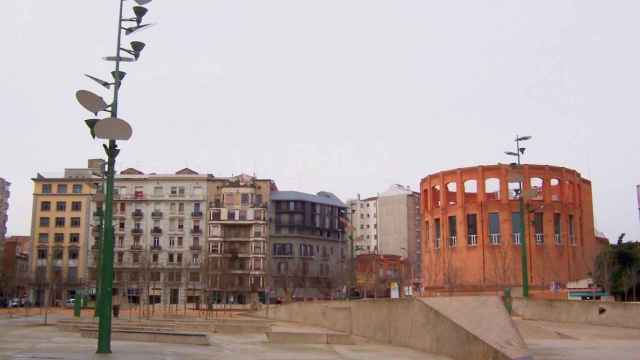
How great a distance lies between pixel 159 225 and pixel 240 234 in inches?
440

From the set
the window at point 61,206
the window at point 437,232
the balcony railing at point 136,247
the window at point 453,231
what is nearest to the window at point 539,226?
the window at point 453,231

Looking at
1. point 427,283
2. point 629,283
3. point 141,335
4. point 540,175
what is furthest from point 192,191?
point 141,335

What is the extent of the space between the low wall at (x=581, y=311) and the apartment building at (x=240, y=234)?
202ft

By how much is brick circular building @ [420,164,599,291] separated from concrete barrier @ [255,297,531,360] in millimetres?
31816

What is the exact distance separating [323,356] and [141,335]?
5.44 meters

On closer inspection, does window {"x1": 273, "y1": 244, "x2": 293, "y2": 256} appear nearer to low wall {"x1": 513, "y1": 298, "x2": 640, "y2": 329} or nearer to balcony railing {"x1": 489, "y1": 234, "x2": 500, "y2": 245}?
balcony railing {"x1": 489, "y1": 234, "x2": 500, "y2": 245}

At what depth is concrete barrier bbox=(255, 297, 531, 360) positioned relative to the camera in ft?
38.3

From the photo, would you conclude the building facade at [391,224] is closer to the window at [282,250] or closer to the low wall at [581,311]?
the window at [282,250]

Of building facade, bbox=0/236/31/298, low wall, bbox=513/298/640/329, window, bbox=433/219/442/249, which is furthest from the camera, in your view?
building facade, bbox=0/236/31/298

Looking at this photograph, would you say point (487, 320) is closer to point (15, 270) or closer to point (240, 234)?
point (240, 234)

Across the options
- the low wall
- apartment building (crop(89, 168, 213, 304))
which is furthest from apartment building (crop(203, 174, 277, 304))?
the low wall

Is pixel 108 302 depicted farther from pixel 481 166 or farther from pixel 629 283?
pixel 481 166

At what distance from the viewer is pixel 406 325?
15.8 m

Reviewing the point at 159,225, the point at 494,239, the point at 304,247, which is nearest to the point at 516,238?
the point at 494,239
